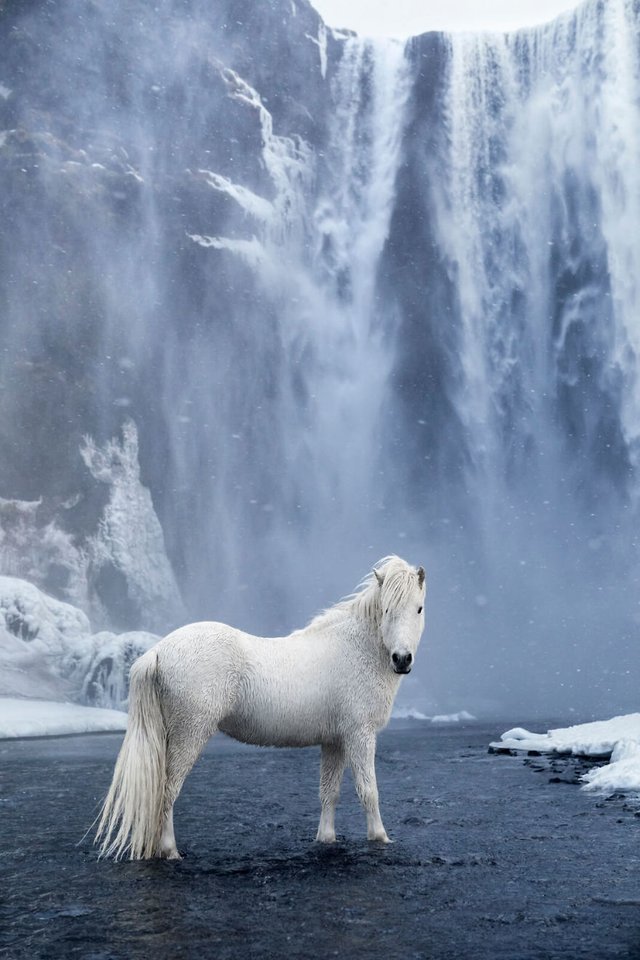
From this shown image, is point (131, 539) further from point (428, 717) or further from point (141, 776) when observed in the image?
point (141, 776)

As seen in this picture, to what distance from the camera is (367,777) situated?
591cm

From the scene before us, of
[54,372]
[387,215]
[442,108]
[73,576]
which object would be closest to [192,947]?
[73,576]

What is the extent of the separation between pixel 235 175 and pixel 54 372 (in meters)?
19.2

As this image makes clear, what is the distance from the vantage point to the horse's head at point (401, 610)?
572cm

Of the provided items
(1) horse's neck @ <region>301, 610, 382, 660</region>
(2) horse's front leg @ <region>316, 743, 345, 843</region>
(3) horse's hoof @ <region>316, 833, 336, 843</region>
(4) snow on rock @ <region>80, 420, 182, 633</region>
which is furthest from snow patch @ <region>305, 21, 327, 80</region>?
(3) horse's hoof @ <region>316, 833, 336, 843</region>

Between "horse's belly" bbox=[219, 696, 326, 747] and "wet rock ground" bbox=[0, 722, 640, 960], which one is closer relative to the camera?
"wet rock ground" bbox=[0, 722, 640, 960]

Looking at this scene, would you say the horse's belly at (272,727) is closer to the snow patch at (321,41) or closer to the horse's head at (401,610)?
the horse's head at (401,610)

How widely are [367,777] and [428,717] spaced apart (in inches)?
1618

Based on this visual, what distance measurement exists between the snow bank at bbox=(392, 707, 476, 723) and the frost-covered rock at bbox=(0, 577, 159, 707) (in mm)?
14982

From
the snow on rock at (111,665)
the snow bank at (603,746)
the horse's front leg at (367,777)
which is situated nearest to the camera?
the horse's front leg at (367,777)

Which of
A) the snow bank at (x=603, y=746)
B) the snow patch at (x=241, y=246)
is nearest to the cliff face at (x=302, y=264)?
the snow patch at (x=241, y=246)

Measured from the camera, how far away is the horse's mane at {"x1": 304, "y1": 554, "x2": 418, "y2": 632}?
599cm

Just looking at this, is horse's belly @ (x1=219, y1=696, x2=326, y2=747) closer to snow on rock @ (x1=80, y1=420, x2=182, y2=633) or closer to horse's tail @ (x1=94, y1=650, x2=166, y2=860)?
horse's tail @ (x1=94, y1=650, x2=166, y2=860)

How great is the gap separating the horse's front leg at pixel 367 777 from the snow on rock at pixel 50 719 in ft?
78.3
